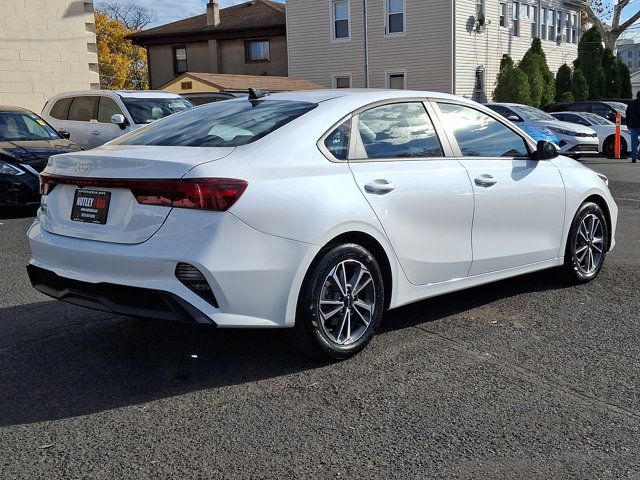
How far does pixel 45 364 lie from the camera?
4254 millimetres

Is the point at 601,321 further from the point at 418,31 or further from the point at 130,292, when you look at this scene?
the point at 418,31

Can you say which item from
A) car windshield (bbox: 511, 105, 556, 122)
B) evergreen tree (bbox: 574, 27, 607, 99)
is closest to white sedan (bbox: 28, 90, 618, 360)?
car windshield (bbox: 511, 105, 556, 122)

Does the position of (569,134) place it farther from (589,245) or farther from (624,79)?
(624,79)

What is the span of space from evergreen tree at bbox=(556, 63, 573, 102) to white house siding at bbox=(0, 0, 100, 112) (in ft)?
82.1

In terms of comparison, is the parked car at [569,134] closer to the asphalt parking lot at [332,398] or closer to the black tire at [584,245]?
the black tire at [584,245]

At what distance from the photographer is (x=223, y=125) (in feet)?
14.8

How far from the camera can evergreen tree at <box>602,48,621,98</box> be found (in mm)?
40000

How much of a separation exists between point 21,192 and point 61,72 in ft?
37.4

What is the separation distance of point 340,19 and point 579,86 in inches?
522

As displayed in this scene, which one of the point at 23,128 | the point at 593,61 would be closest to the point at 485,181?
the point at 23,128

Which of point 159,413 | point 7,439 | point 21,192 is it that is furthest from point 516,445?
point 21,192

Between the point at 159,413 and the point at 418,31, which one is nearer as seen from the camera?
the point at 159,413

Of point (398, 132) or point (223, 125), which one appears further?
point (398, 132)

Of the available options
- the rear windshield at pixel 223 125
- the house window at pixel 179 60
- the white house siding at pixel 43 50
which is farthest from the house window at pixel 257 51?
the rear windshield at pixel 223 125
